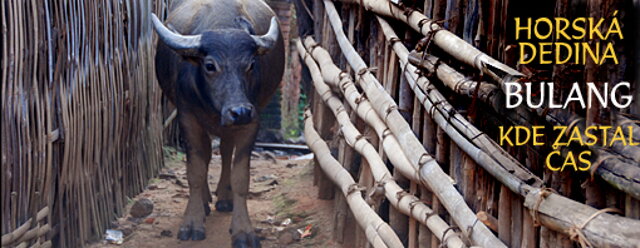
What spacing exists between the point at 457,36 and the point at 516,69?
547mm

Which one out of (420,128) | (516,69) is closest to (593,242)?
(516,69)

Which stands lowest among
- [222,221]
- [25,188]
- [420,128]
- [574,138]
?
[222,221]

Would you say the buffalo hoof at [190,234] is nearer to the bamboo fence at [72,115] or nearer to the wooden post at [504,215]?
the bamboo fence at [72,115]

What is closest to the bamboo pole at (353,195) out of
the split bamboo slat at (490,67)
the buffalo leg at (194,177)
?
the buffalo leg at (194,177)

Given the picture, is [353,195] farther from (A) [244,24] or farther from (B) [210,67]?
(A) [244,24]

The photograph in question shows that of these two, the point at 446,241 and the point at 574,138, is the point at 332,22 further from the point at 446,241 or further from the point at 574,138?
the point at 574,138

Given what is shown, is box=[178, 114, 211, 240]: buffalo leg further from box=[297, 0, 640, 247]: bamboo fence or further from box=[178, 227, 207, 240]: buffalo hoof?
box=[297, 0, 640, 247]: bamboo fence

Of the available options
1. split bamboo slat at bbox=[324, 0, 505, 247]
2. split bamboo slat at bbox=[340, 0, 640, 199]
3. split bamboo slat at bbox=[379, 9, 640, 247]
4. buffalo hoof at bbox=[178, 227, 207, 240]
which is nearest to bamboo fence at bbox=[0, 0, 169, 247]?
buffalo hoof at bbox=[178, 227, 207, 240]

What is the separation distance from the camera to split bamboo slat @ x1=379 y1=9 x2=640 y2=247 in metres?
2.43

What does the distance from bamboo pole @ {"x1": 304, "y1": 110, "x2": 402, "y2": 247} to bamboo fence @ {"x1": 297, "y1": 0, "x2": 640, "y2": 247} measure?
57mm

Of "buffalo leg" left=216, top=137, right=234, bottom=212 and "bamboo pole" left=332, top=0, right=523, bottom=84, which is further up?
"bamboo pole" left=332, top=0, right=523, bottom=84

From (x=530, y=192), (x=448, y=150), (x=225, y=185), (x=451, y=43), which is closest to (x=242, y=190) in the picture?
(x=225, y=185)

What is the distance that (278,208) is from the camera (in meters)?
6.42

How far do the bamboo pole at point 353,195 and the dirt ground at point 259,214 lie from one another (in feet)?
1.31
